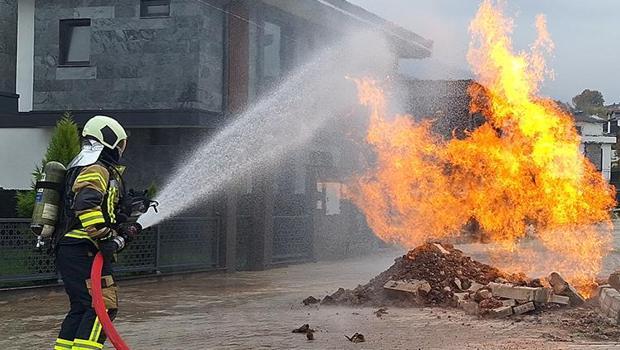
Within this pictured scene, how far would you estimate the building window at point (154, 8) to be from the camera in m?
19.0

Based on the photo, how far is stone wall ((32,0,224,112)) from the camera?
18609mm

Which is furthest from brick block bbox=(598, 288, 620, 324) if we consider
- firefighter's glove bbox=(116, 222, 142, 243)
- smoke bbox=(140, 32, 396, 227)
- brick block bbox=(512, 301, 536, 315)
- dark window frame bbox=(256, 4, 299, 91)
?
dark window frame bbox=(256, 4, 299, 91)

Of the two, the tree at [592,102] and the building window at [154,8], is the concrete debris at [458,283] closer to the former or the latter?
the building window at [154,8]

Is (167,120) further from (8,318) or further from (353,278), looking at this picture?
(8,318)

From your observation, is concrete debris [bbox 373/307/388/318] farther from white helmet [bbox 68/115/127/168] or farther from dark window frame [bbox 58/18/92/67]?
dark window frame [bbox 58/18/92/67]

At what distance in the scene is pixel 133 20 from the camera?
19250 mm

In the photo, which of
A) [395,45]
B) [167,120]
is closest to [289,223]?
[167,120]

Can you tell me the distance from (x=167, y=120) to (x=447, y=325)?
10441 mm

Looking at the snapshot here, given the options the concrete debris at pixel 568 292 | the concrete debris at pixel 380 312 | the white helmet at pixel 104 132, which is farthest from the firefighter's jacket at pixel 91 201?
the concrete debris at pixel 568 292

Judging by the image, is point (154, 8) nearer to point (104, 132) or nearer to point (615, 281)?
point (615, 281)

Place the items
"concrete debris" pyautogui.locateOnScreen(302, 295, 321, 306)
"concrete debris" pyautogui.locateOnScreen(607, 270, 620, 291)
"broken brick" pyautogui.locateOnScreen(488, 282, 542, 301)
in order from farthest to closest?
"concrete debris" pyautogui.locateOnScreen(302, 295, 321, 306) → "concrete debris" pyautogui.locateOnScreen(607, 270, 620, 291) → "broken brick" pyautogui.locateOnScreen(488, 282, 542, 301)

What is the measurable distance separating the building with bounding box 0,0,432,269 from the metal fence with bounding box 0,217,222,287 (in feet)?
1.88

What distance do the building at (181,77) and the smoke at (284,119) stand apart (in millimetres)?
430

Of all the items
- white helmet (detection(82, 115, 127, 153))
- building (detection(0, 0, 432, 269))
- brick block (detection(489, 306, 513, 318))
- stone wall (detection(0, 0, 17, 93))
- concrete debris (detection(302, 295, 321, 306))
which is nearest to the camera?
white helmet (detection(82, 115, 127, 153))
